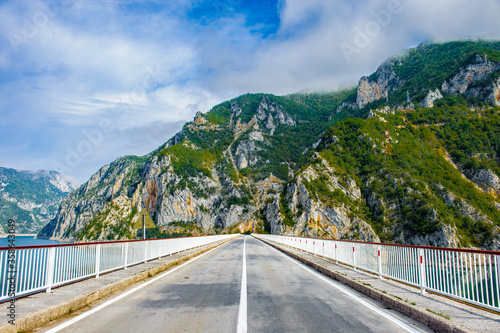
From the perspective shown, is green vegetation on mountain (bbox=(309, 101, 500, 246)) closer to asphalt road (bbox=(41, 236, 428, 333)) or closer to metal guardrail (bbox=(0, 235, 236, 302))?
asphalt road (bbox=(41, 236, 428, 333))

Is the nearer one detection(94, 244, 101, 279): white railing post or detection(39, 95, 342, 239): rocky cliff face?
detection(94, 244, 101, 279): white railing post

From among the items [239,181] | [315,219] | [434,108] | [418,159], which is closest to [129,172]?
[239,181]

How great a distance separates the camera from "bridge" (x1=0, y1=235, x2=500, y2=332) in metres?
5.05

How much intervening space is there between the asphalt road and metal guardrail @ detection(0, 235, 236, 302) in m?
1.53

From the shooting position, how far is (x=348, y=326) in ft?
16.4

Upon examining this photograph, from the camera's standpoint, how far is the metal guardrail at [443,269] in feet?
18.6

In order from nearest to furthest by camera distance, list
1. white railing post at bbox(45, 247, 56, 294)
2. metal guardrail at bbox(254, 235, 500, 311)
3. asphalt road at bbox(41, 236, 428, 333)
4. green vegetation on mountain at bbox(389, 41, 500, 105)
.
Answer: asphalt road at bbox(41, 236, 428, 333)
metal guardrail at bbox(254, 235, 500, 311)
white railing post at bbox(45, 247, 56, 294)
green vegetation on mountain at bbox(389, 41, 500, 105)

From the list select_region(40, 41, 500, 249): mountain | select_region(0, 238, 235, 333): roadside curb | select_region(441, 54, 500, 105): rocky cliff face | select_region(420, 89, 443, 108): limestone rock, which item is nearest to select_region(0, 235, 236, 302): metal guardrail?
select_region(0, 238, 235, 333): roadside curb

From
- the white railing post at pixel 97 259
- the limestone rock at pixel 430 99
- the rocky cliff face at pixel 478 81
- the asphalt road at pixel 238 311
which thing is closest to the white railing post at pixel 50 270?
the asphalt road at pixel 238 311

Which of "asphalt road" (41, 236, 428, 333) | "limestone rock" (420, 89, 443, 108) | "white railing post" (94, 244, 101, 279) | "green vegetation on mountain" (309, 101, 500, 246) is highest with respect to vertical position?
"limestone rock" (420, 89, 443, 108)

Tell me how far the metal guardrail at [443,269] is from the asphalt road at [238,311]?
63.4 inches

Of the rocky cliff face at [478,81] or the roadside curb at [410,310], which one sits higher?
the rocky cliff face at [478,81]

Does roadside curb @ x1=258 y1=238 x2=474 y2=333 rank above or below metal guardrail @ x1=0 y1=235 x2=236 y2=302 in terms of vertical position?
below

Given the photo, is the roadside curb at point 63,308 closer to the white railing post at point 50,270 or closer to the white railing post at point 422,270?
the white railing post at point 50,270
